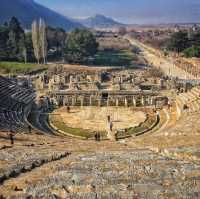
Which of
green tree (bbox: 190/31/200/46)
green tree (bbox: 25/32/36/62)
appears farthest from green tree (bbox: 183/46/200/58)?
green tree (bbox: 25/32/36/62)

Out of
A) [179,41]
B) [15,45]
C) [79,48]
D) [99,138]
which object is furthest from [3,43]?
[99,138]

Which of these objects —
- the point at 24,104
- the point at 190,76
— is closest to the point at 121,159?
the point at 24,104

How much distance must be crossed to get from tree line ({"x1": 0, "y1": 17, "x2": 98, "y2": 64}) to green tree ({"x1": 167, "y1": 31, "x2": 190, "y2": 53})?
74.1 feet

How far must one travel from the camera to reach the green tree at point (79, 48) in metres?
84.4

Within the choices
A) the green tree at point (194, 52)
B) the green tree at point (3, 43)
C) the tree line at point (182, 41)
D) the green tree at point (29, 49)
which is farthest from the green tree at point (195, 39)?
the green tree at point (3, 43)

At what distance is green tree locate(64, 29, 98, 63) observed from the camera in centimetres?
8438

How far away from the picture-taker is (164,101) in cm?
4431

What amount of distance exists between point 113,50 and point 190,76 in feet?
173

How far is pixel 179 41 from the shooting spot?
100125 mm

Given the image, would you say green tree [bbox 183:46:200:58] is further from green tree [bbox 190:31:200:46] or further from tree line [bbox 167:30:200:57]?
green tree [bbox 190:31:200:46]

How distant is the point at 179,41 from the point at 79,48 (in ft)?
94.8

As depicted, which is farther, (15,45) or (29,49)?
(15,45)

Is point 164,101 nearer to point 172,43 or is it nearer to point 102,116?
point 102,116

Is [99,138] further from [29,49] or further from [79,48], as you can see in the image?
[79,48]
